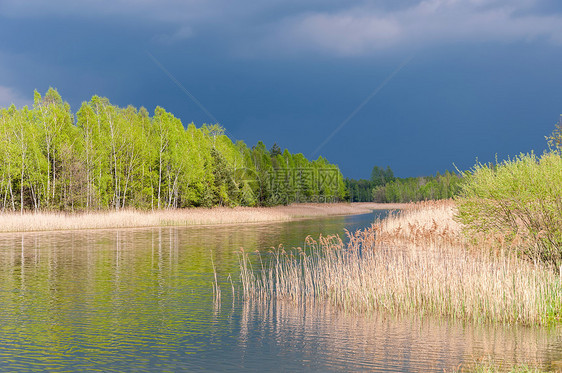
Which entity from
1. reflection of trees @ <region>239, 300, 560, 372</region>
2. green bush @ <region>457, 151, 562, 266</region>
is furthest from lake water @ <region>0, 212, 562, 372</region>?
green bush @ <region>457, 151, 562, 266</region>

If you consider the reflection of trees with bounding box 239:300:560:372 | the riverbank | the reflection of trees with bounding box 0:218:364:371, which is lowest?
the reflection of trees with bounding box 239:300:560:372

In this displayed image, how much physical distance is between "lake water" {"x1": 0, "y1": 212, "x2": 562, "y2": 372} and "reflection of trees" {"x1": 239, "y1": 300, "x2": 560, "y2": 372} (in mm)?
21

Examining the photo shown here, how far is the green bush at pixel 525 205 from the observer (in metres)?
14.6

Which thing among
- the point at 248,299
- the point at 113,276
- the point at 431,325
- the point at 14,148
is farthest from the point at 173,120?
the point at 431,325

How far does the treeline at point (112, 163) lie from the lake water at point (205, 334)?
1333 inches

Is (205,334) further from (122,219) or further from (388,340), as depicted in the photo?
(122,219)

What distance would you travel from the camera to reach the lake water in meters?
8.86

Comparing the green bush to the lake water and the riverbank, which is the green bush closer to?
the lake water

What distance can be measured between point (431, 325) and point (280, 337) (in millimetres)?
3510

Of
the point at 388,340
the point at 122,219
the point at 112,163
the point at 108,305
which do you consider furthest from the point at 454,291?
the point at 112,163

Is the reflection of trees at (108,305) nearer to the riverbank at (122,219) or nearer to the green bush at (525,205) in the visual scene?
the green bush at (525,205)

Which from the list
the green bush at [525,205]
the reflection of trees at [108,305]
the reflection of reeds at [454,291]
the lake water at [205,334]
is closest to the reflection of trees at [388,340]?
the lake water at [205,334]

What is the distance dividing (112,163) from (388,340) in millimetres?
51005

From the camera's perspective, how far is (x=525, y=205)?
592 inches
